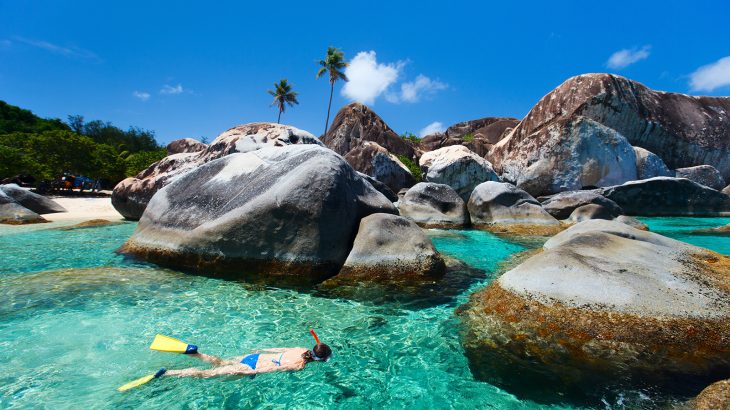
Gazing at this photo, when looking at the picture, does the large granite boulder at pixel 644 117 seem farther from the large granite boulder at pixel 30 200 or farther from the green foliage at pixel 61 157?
the green foliage at pixel 61 157

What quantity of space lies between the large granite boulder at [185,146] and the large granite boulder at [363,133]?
16.7 meters

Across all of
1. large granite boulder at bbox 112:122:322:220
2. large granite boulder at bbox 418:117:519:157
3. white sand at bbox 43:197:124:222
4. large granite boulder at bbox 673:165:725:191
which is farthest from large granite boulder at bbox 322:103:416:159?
large granite boulder at bbox 673:165:725:191

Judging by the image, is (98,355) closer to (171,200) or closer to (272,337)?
(272,337)

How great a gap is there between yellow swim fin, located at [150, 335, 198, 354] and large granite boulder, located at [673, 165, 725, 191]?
35.0 meters

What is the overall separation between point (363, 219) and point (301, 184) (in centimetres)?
151

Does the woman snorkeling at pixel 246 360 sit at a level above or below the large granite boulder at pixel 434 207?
below

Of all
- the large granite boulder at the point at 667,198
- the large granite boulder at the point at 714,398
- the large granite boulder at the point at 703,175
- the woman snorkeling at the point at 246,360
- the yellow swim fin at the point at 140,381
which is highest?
the large granite boulder at the point at 703,175

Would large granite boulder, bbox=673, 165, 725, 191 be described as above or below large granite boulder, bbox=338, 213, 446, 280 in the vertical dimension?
above

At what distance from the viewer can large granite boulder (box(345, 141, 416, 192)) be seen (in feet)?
86.5

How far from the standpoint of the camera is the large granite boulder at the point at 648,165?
2573cm

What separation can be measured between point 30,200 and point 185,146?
758cm

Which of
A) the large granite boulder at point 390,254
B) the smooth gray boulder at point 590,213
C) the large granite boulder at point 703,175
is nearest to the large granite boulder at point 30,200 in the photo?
the large granite boulder at point 390,254

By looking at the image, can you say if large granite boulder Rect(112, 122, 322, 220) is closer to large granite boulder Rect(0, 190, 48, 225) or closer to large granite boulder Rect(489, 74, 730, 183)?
large granite boulder Rect(0, 190, 48, 225)

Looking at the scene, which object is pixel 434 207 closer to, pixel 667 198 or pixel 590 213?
pixel 590 213
